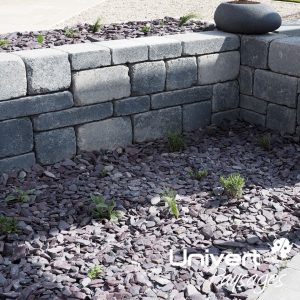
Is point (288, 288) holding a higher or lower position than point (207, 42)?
lower

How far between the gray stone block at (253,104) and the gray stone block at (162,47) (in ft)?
3.02

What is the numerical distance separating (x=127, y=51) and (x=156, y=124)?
719 mm

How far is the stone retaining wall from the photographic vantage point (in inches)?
161

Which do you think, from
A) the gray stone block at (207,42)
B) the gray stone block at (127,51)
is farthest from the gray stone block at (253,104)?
the gray stone block at (127,51)

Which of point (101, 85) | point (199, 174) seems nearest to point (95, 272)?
point (199, 174)

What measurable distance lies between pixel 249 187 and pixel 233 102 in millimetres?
1540

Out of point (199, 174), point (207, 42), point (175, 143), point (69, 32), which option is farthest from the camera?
point (69, 32)

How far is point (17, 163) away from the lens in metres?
4.15

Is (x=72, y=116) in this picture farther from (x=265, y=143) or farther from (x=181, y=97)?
(x=265, y=143)

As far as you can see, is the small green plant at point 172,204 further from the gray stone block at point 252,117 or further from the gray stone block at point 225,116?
the gray stone block at point 252,117

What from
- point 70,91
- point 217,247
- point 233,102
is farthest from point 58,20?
point 217,247

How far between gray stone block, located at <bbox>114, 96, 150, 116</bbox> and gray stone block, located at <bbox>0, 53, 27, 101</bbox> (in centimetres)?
84

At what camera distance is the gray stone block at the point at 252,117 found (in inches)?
208
